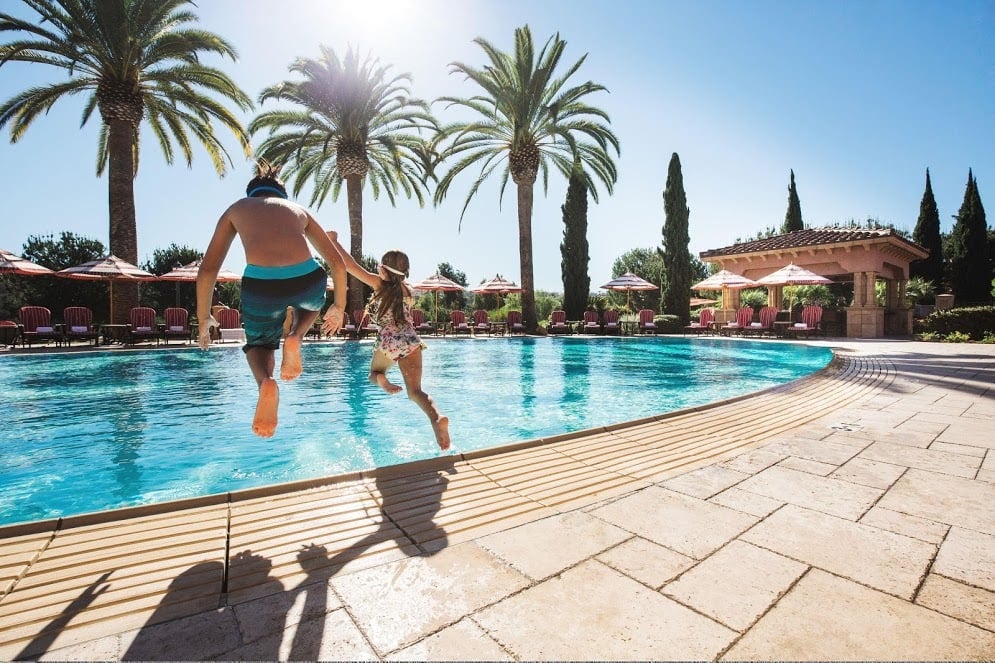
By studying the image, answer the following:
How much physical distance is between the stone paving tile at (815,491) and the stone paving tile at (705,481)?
10 centimetres

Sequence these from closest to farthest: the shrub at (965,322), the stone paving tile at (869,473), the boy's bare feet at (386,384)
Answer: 1. the stone paving tile at (869,473)
2. the boy's bare feet at (386,384)
3. the shrub at (965,322)

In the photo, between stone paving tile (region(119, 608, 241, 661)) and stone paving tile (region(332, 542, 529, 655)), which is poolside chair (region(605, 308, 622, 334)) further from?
stone paving tile (region(119, 608, 241, 661))

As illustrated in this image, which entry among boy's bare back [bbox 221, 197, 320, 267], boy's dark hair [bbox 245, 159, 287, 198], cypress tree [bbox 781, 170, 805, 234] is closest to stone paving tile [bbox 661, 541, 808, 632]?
boy's bare back [bbox 221, 197, 320, 267]

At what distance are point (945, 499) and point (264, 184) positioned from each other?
4.35 metres

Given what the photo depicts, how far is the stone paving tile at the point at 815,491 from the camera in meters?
2.63

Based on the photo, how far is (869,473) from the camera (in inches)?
126

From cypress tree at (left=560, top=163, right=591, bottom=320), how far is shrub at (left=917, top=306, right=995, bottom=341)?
13.8 m

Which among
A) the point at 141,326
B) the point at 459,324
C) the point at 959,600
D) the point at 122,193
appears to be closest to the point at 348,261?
the point at 959,600

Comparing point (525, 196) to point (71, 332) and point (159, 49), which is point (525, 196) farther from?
point (71, 332)

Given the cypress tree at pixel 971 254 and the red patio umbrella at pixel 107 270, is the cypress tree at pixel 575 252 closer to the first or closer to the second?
the red patio umbrella at pixel 107 270

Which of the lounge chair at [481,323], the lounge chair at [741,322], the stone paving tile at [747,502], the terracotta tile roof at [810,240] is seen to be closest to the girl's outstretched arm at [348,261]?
the stone paving tile at [747,502]

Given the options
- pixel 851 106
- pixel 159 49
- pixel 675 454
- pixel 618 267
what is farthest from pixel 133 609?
pixel 618 267

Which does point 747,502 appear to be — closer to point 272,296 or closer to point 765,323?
point 272,296

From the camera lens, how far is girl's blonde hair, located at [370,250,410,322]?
3.62 m
